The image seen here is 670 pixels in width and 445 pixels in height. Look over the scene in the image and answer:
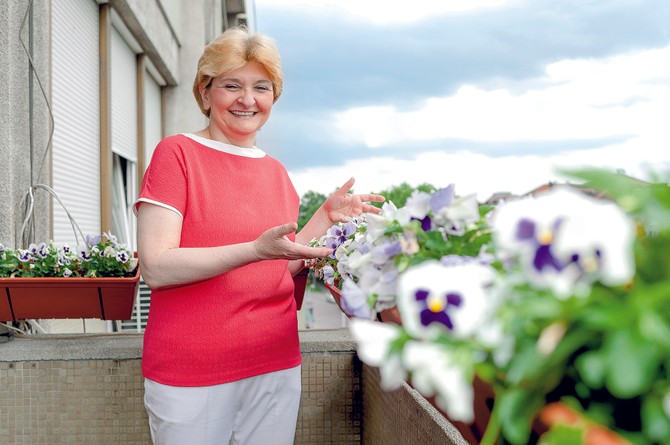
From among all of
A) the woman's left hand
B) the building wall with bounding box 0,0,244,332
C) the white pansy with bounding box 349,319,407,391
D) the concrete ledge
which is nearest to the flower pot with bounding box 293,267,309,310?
the concrete ledge

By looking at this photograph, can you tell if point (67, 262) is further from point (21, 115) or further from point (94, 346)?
point (21, 115)

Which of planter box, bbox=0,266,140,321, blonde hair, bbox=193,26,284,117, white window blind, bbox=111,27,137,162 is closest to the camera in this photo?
blonde hair, bbox=193,26,284,117

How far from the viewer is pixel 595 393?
551mm

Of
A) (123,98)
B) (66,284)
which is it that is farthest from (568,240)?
(123,98)

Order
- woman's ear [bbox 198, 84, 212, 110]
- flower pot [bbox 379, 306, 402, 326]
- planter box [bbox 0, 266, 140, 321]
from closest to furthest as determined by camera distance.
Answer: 1. flower pot [bbox 379, 306, 402, 326]
2. woman's ear [bbox 198, 84, 212, 110]
3. planter box [bbox 0, 266, 140, 321]

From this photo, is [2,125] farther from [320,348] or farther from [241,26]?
[320,348]

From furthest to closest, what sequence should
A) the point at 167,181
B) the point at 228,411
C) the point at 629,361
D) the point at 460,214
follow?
the point at 228,411
the point at 167,181
the point at 460,214
the point at 629,361

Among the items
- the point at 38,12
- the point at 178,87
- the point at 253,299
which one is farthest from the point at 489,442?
the point at 178,87

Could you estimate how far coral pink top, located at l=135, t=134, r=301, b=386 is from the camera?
1.60m

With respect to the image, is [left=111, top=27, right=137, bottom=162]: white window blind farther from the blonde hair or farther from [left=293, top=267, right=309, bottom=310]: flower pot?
the blonde hair

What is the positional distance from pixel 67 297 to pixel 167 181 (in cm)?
85

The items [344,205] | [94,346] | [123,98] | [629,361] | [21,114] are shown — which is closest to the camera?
[629,361]

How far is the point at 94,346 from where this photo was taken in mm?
2248

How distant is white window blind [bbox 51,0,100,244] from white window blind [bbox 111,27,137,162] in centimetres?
63
